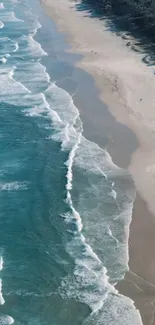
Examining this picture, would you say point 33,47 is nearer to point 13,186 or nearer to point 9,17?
point 9,17

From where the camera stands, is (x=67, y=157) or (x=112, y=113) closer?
(x=67, y=157)

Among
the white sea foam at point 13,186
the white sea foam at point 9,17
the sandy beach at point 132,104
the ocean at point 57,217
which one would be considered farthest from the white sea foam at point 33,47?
the white sea foam at point 13,186

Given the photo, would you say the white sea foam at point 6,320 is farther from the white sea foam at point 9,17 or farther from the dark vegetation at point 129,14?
the white sea foam at point 9,17

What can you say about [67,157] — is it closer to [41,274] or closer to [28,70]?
[41,274]

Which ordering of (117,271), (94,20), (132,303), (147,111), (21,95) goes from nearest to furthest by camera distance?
1. (132,303)
2. (117,271)
3. (147,111)
4. (21,95)
5. (94,20)

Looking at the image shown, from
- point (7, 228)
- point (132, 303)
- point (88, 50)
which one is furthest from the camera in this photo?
point (88, 50)

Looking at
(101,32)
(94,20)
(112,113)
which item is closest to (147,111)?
(112,113)
